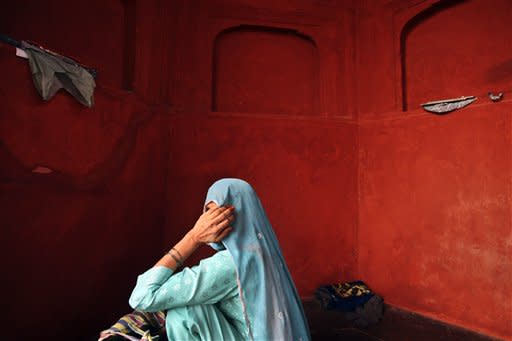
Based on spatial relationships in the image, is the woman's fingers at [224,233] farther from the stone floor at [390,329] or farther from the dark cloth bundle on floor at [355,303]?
the stone floor at [390,329]

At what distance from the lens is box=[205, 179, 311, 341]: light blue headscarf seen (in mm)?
1409

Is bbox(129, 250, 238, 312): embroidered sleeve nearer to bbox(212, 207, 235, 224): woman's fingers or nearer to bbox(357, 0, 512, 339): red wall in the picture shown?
bbox(212, 207, 235, 224): woman's fingers

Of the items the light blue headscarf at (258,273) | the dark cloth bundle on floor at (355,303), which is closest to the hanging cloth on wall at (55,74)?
the light blue headscarf at (258,273)

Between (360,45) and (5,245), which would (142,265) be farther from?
(360,45)

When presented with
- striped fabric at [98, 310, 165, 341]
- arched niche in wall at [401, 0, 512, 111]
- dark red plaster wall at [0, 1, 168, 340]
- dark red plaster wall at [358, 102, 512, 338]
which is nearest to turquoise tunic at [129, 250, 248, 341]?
striped fabric at [98, 310, 165, 341]

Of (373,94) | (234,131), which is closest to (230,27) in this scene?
(234,131)

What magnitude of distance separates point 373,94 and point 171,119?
96.8 inches

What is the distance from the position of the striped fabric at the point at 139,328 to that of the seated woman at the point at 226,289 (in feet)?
0.29

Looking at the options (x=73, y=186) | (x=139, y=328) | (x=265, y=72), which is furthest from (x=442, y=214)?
(x=73, y=186)

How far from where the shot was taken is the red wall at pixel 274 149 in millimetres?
2361

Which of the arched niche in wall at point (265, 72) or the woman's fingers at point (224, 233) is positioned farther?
the arched niche in wall at point (265, 72)

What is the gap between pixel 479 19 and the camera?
11.3 ft

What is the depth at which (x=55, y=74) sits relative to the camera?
2291mm

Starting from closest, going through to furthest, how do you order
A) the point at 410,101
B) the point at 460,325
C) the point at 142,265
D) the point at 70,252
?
the point at 70,252, the point at 460,325, the point at 142,265, the point at 410,101
